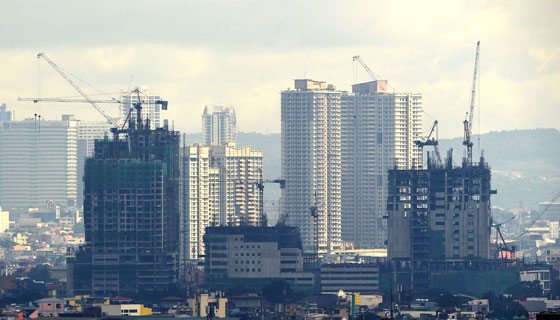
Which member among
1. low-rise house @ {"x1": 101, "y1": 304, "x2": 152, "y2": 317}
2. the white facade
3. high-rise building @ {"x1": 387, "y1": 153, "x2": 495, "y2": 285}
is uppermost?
high-rise building @ {"x1": 387, "y1": 153, "x2": 495, "y2": 285}

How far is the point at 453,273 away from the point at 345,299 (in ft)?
75.6

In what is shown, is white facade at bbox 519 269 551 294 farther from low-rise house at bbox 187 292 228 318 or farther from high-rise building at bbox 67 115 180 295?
low-rise house at bbox 187 292 228 318

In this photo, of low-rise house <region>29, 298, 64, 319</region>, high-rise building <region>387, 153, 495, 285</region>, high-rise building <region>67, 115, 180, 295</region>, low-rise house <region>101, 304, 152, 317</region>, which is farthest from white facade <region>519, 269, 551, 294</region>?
low-rise house <region>29, 298, 64, 319</region>

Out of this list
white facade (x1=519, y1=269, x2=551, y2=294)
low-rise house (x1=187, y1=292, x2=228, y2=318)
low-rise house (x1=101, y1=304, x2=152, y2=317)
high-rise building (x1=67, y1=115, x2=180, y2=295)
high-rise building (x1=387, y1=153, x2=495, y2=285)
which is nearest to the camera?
low-rise house (x1=187, y1=292, x2=228, y2=318)

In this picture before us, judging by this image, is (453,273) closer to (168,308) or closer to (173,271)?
(173,271)

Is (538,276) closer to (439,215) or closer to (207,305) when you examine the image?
(439,215)

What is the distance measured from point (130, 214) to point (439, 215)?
22.7 metres

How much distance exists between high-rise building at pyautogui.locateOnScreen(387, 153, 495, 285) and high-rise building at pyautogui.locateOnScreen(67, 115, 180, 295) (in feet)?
→ 54.3

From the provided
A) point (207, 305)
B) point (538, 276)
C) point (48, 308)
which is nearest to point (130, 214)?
point (538, 276)

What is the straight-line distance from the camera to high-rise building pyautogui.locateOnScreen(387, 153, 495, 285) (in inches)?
7264

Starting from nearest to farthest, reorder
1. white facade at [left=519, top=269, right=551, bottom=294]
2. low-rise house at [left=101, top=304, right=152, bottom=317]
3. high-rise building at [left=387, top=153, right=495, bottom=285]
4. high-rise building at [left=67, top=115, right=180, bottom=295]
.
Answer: low-rise house at [left=101, top=304, right=152, bottom=317] → high-rise building at [left=67, top=115, right=180, bottom=295] → white facade at [left=519, top=269, right=551, bottom=294] → high-rise building at [left=387, top=153, right=495, bottom=285]

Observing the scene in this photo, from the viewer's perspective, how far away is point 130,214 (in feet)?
596

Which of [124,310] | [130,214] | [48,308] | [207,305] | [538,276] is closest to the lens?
[48,308]

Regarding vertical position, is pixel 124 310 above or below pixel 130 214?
below
